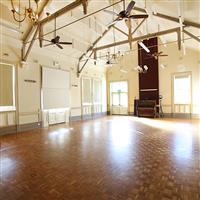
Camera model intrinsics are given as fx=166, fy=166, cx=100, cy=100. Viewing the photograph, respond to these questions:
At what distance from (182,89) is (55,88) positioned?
26.2ft

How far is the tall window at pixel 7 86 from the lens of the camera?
263 inches

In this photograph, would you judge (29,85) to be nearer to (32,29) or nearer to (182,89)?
(32,29)

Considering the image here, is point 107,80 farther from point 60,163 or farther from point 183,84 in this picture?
point 60,163

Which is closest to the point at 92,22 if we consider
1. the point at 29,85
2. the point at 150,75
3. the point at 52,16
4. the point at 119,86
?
the point at 52,16

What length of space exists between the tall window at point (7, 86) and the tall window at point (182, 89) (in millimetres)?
9597

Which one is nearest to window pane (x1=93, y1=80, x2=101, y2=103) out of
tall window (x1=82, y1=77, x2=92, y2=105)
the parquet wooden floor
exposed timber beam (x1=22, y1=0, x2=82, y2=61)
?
tall window (x1=82, y1=77, x2=92, y2=105)

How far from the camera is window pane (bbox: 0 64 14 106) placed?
21.9 feet

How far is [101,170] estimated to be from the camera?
319cm

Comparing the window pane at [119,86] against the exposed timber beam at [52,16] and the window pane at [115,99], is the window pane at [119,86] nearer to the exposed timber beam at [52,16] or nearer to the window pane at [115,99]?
the window pane at [115,99]

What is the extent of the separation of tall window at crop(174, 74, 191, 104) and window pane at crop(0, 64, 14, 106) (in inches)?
379

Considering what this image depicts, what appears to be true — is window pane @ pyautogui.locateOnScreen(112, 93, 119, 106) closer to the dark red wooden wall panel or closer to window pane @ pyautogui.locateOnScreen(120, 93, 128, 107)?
window pane @ pyautogui.locateOnScreen(120, 93, 128, 107)

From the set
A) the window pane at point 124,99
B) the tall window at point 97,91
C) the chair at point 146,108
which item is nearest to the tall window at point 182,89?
the chair at point 146,108

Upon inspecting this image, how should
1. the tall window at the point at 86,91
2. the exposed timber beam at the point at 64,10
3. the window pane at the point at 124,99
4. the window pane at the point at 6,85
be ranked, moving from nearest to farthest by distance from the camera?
the exposed timber beam at the point at 64,10 → the window pane at the point at 6,85 → the tall window at the point at 86,91 → the window pane at the point at 124,99

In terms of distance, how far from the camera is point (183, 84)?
1079 centimetres
